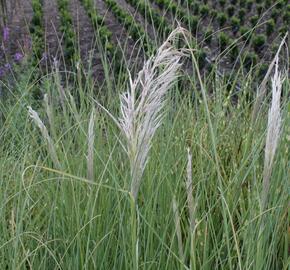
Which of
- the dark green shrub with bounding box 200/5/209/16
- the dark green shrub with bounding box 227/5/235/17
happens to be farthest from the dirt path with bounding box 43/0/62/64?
the dark green shrub with bounding box 227/5/235/17

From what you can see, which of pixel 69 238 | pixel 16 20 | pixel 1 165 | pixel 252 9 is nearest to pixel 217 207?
pixel 69 238

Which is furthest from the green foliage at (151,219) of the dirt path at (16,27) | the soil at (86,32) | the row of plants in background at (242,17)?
the row of plants in background at (242,17)

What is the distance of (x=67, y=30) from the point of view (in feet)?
23.3

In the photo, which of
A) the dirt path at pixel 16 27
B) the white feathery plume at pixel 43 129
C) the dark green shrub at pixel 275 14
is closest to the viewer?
the white feathery plume at pixel 43 129

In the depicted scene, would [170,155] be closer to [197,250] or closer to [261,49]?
[197,250]

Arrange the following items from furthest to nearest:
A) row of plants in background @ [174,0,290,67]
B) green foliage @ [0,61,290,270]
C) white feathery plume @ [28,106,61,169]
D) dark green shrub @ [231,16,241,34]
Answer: dark green shrub @ [231,16,241,34] < row of plants in background @ [174,0,290,67] < green foliage @ [0,61,290,270] < white feathery plume @ [28,106,61,169]

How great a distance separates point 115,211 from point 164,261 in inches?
7.5

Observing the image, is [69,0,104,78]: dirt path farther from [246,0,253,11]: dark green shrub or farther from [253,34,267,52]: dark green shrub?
[246,0,253,11]: dark green shrub

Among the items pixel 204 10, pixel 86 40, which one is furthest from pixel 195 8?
pixel 86 40

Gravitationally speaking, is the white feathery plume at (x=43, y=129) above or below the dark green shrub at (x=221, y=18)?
above

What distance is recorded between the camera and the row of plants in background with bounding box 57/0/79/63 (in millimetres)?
6802

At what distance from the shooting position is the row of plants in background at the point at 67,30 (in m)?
6.80

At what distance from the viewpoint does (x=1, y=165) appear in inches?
86.4

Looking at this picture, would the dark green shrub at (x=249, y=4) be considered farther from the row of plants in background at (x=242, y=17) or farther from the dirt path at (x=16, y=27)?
the dirt path at (x=16, y=27)
